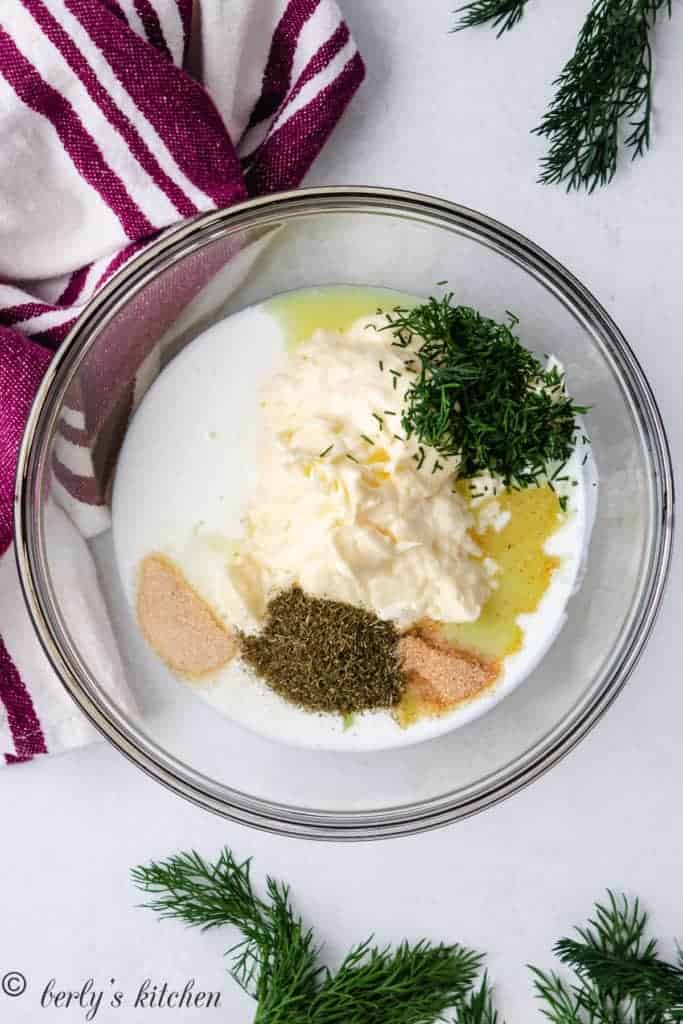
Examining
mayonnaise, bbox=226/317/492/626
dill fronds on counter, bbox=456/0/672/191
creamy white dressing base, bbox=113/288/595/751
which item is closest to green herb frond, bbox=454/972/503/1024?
creamy white dressing base, bbox=113/288/595/751

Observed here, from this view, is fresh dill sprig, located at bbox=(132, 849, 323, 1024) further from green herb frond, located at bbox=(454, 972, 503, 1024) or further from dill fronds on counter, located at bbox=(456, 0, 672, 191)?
dill fronds on counter, located at bbox=(456, 0, 672, 191)

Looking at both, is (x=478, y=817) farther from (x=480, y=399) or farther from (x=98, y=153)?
(x=98, y=153)

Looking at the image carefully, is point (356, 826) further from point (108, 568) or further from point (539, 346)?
point (539, 346)

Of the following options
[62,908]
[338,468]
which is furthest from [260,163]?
[62,908]

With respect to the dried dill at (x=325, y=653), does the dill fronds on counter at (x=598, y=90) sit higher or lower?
higher

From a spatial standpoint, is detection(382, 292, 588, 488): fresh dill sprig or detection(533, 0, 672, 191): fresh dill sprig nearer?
detection(382, 292, 588, 488): fresh dill sprig

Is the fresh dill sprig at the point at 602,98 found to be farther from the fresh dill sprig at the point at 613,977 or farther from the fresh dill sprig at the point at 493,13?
the fresh dill sprig at the point at 613,977

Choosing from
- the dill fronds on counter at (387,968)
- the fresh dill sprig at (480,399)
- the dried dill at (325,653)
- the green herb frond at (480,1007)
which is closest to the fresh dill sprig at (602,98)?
the fresh dill sprig at (480,399)
